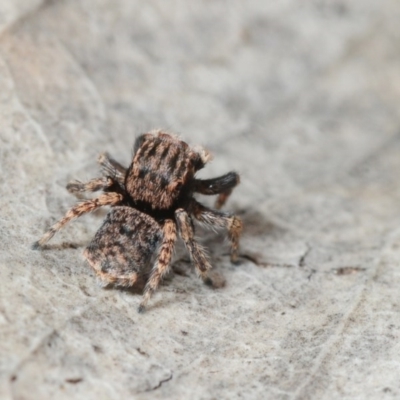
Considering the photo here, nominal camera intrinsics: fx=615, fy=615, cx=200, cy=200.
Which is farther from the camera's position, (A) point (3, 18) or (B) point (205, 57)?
(B) point (205, 57)

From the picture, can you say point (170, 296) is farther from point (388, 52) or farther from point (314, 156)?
point (388, 52)

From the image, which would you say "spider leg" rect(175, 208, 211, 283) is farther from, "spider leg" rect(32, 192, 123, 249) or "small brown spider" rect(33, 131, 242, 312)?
"spider leg" rect(32, 192, 123, 249)

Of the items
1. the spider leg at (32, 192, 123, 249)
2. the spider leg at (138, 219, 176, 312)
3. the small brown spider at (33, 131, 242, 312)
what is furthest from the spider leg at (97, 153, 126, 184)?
the spider leg at (138, 219, 176, 312)

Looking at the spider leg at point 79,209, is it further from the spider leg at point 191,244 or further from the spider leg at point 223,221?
the spider leg at point 223,221

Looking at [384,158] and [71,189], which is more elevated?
[384,158]

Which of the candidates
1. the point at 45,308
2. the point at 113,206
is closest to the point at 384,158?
the point at 113,206
